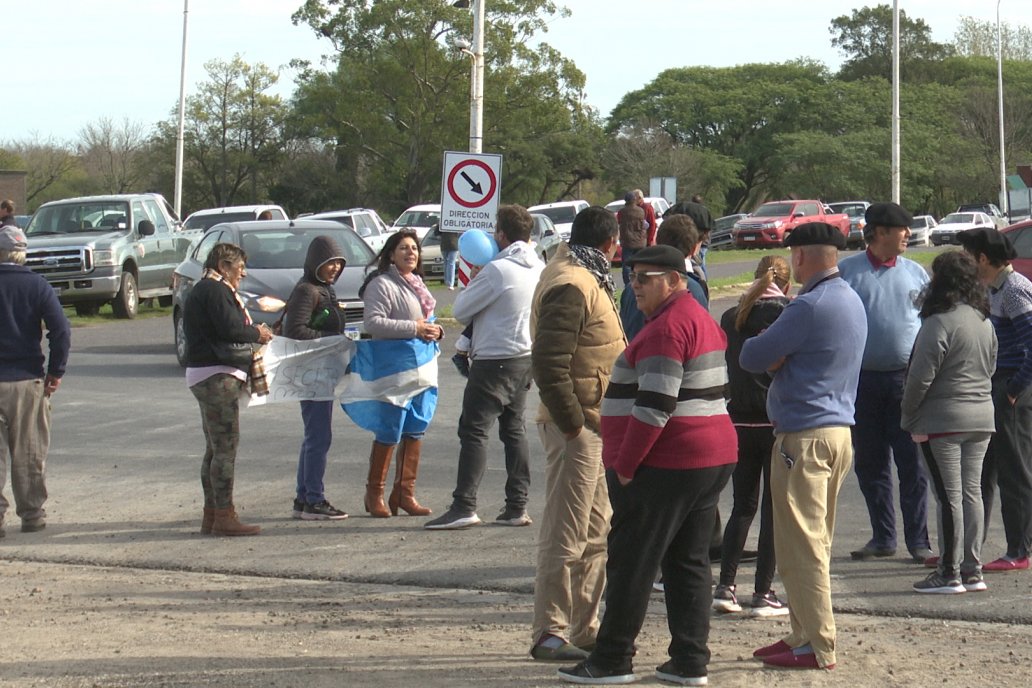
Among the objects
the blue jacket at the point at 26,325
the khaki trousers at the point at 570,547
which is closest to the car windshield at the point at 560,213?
the blue jacket at the point at 26,325

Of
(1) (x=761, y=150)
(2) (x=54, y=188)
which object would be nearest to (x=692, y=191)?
(1) (x=761, y=150)

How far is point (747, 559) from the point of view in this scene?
834 cm

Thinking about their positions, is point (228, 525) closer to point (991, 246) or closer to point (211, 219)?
point (991, 246)

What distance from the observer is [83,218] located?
1030 inches

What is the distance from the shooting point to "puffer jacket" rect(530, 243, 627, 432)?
627 centimetres

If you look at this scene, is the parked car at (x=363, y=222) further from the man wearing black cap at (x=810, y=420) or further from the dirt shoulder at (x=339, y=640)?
the man wearing black cap at (x=810, y=420)

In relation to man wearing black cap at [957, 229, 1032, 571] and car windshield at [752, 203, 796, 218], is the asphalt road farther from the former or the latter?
car windshield at [752, 203, 796, 218]

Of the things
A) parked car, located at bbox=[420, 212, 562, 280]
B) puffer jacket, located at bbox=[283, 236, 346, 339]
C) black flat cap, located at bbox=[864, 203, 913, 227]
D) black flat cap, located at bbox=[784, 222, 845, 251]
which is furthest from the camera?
parked car, located at bbox=[420, 212, 562, 280]

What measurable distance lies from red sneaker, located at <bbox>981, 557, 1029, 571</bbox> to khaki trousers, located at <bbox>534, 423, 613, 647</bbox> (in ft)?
8.69

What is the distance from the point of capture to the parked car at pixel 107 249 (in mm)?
24859

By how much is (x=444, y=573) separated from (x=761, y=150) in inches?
3206

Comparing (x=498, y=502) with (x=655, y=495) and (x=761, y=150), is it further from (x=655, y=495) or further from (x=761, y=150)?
(x=761, y=150)

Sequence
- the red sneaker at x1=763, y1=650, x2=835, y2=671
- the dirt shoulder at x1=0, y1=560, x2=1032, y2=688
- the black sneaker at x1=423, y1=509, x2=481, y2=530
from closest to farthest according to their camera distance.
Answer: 1. the dirt shoulder at x1=0, y1=560, x2=1032, y2=688
2. the red sneaker at x1=763, y1=650, x2=835, y2=671
3. the black sneaker at x1=423, y1=509, x2=481, y2=530

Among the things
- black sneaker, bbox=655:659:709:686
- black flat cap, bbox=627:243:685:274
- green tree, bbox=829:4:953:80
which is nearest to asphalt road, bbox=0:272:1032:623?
black sneaker, bbox=655:659:709:686
